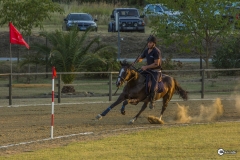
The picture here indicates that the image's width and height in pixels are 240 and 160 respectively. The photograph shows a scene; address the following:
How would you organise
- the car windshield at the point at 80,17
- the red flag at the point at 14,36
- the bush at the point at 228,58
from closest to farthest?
the red flag at the point at 14,36 → the bush at the point at 228,58 → the car windshield at the point at 80,17

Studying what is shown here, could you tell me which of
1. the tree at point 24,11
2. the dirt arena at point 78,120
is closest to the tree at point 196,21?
the tree at point 24,11

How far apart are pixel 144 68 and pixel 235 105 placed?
706cm

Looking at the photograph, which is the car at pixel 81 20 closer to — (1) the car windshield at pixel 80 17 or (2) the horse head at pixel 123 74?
(1) the car windshield at pixel 80 17

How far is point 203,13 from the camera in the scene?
34.1 meters

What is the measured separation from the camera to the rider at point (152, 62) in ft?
64.2

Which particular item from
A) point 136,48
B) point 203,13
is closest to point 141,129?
point 203,13

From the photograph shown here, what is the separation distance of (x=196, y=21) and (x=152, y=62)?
1500 centimetres

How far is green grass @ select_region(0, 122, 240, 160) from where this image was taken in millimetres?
14359

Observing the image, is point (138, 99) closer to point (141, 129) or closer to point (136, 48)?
point (141, 129)

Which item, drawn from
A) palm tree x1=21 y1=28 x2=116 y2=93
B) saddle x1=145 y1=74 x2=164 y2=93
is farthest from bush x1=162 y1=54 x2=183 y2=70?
saddle x1=145 y1=74 x2=164 y2=93

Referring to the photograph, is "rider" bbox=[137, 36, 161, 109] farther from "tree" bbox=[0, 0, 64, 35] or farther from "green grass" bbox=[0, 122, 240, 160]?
"tree" bbox=[0, 0, 64, 35]

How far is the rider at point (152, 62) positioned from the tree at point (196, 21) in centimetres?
1393

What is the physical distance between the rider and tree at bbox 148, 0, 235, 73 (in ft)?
45.7

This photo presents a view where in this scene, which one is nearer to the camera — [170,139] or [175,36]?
[170,139]
